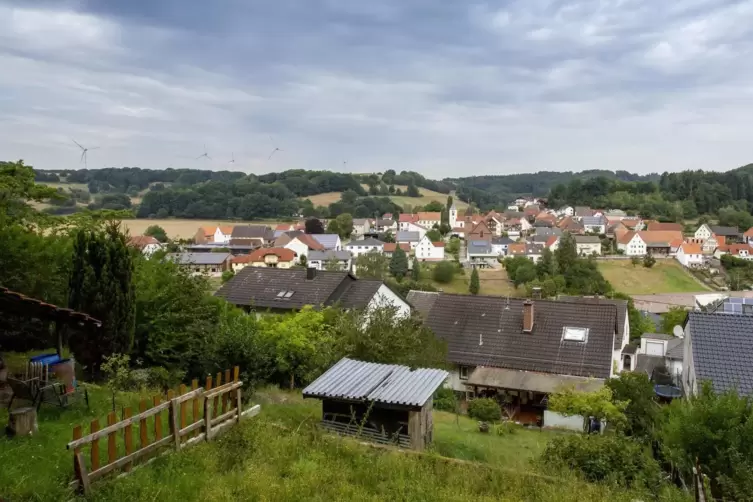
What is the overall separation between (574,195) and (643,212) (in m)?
24.5

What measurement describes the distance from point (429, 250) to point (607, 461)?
90.7m

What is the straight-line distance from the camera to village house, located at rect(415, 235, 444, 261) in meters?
98.9

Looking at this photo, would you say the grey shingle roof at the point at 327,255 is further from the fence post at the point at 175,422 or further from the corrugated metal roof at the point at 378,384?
the fence post at the point at 175,422

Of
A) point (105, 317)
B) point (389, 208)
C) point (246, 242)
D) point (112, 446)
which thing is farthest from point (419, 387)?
point (389, 208)

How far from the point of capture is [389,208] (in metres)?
155

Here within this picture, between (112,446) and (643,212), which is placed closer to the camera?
(112,446)

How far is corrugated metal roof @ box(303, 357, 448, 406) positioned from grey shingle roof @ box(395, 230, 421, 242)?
95.4 m

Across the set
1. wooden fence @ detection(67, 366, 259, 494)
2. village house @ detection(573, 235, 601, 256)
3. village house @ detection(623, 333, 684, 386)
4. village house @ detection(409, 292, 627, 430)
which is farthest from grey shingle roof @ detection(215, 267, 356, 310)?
village house @ detection(573, 235, 601, 256)

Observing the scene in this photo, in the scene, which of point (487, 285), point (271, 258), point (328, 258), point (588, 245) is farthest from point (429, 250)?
point (271, 258)

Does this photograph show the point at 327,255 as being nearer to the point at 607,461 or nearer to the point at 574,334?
the point at 574,334

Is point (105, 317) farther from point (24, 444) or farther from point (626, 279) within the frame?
point (626, 279)

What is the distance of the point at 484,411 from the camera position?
18.0 metres

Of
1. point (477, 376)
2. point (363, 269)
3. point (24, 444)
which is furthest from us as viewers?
point (363, 269)

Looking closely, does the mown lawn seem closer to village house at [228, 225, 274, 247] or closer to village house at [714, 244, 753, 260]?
village house at [228, 225, 274, 247]
